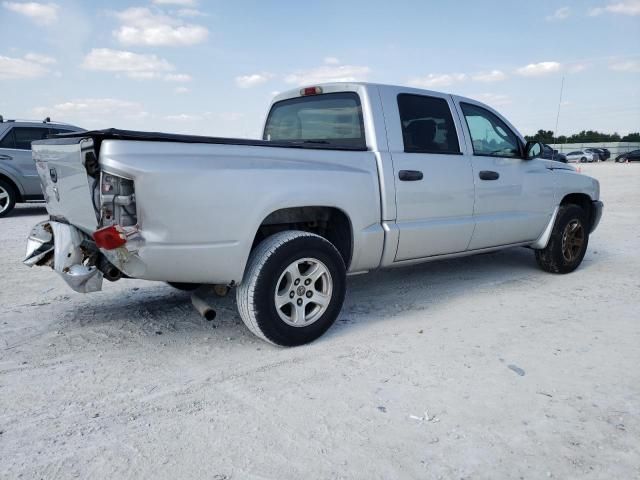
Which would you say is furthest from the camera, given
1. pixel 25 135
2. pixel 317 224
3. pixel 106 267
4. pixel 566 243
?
pixel 25 135

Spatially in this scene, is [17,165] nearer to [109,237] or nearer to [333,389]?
[109,237]

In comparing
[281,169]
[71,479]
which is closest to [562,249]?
[281,169]

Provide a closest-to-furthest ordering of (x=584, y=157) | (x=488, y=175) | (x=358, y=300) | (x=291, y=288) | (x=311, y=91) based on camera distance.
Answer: (x=291, y=288) < (x=311, y=91) < (x=358, y=300) < (x=488, y=175) < (x=584, y=157)

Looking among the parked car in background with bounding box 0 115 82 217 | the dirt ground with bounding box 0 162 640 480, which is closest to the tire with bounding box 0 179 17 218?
the parked car in background with bounding box 0 115 82 217

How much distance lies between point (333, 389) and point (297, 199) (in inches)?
48.0

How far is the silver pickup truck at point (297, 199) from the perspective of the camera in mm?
2852

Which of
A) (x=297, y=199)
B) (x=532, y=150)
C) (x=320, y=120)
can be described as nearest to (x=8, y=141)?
(x=320, y=120)

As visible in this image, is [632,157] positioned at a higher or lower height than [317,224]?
lower

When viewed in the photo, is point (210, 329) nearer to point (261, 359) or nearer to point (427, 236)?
point (261, 359)

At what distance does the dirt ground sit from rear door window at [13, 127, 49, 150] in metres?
6.29

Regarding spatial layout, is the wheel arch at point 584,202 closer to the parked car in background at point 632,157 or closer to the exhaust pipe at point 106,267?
the exhaust pipe at point 106,267

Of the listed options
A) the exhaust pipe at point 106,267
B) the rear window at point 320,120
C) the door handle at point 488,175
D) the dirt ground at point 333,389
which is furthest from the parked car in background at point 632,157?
the exhaust pipe at point 106,267

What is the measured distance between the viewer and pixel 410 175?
3982 mm

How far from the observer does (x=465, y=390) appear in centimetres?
282
